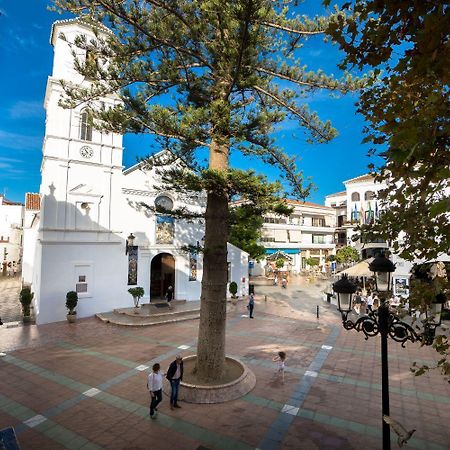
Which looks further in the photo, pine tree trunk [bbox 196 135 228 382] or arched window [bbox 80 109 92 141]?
arched window [bbox 80 109 92 141]

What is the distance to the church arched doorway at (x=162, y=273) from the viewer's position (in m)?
22.4

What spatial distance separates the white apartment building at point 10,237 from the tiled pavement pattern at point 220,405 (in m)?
35.0

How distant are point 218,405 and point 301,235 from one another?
133ft

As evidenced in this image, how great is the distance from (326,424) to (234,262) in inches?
687

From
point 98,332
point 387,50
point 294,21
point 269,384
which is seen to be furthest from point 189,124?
point 98,332

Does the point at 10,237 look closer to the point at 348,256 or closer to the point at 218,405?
the point at 348,256

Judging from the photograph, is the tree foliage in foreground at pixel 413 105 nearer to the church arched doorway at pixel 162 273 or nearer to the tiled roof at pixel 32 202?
the church arched doorway at pixel 162 273

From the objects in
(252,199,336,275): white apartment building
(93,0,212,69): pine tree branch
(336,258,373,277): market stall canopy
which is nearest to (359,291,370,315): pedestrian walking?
(336,258,373,277): market stall canopy

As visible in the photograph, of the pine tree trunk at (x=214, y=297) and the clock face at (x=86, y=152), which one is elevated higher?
the clock face at (x=86, y=152)

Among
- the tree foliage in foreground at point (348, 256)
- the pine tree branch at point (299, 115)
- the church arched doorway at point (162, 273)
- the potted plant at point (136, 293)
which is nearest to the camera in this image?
the pine tree branch at point (299, 115)

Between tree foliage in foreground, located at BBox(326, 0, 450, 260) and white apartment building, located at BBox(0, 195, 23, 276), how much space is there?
156ft

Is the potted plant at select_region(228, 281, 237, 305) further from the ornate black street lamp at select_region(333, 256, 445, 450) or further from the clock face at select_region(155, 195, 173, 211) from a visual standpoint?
the ornate black street lamp at select_region(333, 256, 445, 450)

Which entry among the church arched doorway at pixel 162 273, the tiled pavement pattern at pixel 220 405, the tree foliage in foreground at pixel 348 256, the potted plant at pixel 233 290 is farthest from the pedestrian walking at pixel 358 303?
the tree foliage in foreground at pixel 348 256

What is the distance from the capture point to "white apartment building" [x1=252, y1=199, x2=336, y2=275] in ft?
144
